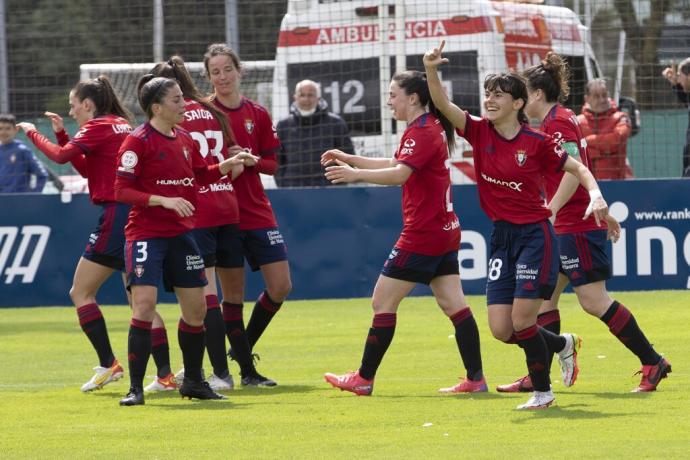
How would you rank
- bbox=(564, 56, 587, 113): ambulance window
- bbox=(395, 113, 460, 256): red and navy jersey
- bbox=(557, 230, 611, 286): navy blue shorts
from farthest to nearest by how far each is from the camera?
bbox=(564, 56, 587, 113): ambulance window < bbox=(557, 230, 611, 286): navy blue shorts < bbox=(395, 113, 460, 256): red and navy jersey

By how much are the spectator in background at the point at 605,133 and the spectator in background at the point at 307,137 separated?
261 cm

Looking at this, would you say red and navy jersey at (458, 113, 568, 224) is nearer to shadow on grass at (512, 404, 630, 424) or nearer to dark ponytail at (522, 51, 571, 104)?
dark ponytail at (522, 51, 571, 104)

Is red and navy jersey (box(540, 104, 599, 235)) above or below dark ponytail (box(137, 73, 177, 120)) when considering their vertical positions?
below

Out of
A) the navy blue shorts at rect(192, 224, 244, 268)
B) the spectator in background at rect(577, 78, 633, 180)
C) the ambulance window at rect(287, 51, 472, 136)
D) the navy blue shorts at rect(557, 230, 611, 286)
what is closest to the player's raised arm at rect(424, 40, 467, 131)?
the navy blue shorts at rect(557, 230, 611, 286)

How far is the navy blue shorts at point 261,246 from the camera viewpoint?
379 inches

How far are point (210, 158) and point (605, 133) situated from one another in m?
7.42

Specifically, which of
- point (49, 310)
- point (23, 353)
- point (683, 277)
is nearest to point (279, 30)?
point (49, 310)

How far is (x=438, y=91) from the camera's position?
8.19m

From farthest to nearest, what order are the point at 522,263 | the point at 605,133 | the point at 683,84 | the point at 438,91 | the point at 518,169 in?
the point at 605,133 < the point at 683,84 < the point at 438,91 < the point at 518,169 < the point at 522,263

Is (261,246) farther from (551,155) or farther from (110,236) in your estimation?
(551,155)

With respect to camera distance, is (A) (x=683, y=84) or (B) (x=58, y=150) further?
(A) (x=683, y=84)

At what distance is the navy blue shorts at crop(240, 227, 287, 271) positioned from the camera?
9.63 m

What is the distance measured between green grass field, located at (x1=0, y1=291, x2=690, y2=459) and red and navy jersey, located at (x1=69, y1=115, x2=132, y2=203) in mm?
1330

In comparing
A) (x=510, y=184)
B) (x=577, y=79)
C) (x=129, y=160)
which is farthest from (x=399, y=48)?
(x=510, y=184)
